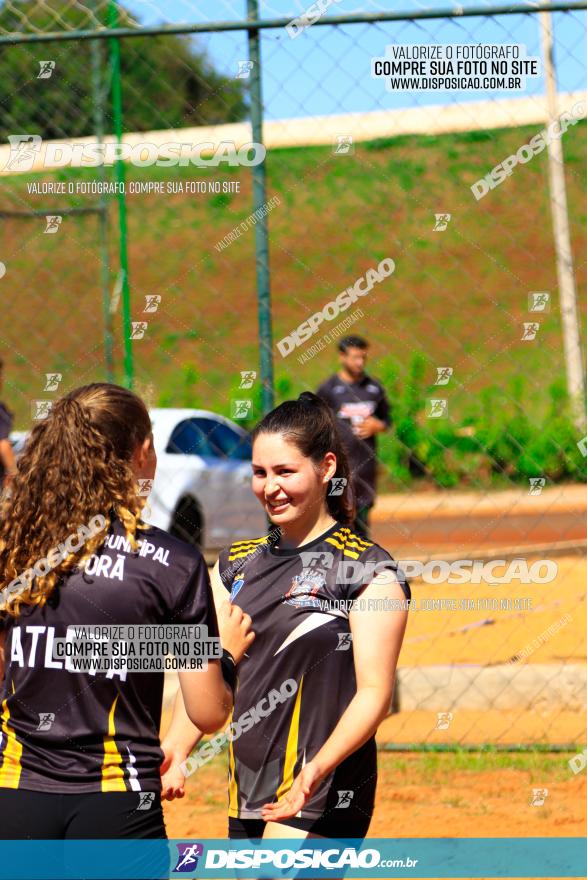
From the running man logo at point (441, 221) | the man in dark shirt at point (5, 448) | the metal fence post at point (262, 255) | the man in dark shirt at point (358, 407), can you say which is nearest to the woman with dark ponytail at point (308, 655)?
the metal fence post at point (262, 255)

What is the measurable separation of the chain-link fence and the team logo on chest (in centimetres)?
201

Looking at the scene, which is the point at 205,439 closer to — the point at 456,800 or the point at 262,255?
the point at 262,255

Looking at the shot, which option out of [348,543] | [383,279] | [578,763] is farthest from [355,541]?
[383,279]

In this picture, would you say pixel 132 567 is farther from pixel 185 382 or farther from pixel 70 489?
pixel 185 382

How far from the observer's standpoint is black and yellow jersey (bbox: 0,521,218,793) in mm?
2410

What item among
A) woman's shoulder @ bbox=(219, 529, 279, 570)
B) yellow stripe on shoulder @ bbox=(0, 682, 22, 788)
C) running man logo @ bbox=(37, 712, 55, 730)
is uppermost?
woman's shoulder @ bbox=(219, 529, 279, 570)

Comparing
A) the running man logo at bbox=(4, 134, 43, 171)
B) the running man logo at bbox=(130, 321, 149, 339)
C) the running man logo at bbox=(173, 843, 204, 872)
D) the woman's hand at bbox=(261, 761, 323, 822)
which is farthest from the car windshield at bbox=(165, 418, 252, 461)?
the woman's hand at bbox=(261, 761, 323, 822)

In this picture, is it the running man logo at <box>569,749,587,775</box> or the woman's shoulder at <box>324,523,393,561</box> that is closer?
the woman's shoulder at <box>324,523,393,561</box>

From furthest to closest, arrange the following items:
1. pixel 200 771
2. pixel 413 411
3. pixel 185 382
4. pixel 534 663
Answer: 1. pixel 185 382
2. pixel 413 411
3. pixel 534 663
4. pixel 200 771

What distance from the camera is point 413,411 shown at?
16781 millimetres

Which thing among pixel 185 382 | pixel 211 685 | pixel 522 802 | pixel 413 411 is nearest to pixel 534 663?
pixel 522 802

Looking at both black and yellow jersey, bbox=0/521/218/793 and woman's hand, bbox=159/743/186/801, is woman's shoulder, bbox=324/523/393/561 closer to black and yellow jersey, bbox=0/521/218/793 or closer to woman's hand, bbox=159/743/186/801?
black and yellow jersey, bbox=0/521/218/793

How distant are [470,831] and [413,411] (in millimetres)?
12232

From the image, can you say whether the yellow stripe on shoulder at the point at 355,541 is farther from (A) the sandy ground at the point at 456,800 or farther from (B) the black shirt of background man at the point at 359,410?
(B) the black shirt of background man at the point at 359,410
